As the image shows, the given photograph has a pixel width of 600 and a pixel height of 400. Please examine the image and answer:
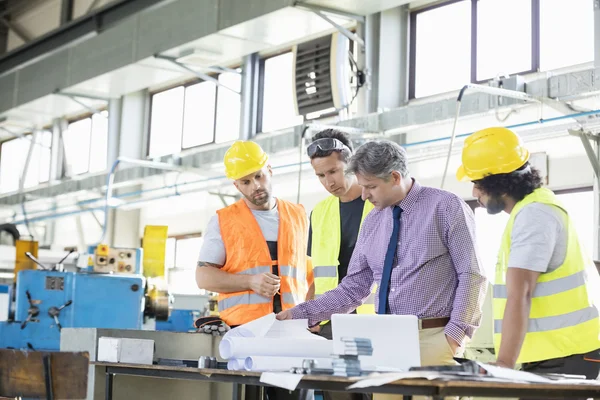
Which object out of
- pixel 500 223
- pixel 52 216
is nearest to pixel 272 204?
pixel 500 223

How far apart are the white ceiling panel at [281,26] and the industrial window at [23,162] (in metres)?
5.79

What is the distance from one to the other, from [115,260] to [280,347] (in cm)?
581

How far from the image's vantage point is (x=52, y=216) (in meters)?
11.5

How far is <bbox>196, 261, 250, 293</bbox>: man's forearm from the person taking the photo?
3377 mm

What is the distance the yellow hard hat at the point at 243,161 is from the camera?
11.8ft

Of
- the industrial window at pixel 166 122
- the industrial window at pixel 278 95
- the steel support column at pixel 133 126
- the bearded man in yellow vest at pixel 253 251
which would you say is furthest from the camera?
the steel support column at pixel 133 126

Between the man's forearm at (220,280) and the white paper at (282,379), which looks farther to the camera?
the man's forearm at (220,280)

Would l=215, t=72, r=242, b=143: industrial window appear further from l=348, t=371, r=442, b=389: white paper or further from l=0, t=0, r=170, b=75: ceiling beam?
l=348, t=371, r=442, b=389: white paper

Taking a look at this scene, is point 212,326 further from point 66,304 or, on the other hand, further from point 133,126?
point 133,126

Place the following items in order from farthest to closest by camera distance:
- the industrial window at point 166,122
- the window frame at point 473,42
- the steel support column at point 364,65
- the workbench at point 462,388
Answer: the industrial window at point 166,122
the steel support column at point 364,65
the window frame at point 473,42
the workbench at point 462,388

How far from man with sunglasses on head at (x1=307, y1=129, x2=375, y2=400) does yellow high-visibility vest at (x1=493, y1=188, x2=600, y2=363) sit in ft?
3.15

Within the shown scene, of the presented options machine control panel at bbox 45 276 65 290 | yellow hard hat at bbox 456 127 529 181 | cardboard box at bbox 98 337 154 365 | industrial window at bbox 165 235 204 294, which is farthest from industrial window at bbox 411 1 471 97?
cardboard box at bbox 98 337 154 365

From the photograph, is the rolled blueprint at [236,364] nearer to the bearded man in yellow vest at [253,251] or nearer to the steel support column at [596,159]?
the bearded man in yellow vest at [253,251]

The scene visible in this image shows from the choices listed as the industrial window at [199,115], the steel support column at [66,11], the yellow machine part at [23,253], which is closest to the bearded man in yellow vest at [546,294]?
the industrial window at [199,115]
